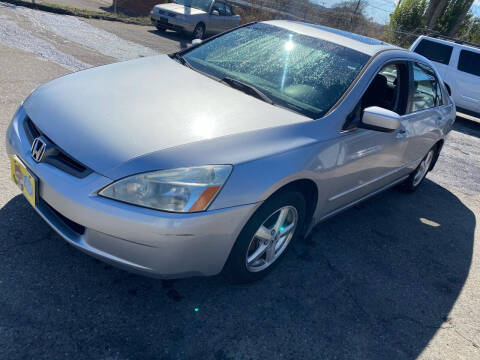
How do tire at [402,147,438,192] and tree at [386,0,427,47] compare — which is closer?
tire at [402,147,438,192]

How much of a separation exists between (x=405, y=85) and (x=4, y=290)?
3537 millimetres

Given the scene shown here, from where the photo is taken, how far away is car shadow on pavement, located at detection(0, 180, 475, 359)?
7.12 ft

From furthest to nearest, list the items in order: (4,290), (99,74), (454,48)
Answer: (454,48) < (99,74) < (4,290)

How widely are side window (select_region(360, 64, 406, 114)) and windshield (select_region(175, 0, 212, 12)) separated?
1217cm

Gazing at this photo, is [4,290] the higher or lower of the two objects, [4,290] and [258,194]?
the lower

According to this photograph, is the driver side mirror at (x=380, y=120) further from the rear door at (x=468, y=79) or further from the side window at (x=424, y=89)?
the rear door at (x=468, y=79)

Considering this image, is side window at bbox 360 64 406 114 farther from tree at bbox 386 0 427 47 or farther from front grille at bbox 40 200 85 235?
tree at bbox 386 0 427 47

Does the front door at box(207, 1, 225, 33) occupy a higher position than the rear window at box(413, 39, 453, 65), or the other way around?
the rear window at box(413, 39, 453, 65)

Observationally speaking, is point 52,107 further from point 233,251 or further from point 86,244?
point 233,251

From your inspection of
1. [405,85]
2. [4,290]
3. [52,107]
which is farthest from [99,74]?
[405,85]

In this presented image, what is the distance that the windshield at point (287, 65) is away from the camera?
3037 mm

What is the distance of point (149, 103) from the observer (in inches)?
105

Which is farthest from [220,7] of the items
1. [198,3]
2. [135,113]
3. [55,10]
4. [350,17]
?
[135,113]

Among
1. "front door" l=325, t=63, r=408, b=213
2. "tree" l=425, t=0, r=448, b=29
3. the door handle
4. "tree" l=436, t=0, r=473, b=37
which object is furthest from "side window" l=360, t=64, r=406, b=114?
"tree" l=436, t=0, r=473, b=37
